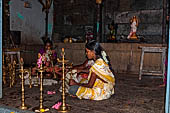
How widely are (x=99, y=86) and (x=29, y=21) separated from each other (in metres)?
7.25

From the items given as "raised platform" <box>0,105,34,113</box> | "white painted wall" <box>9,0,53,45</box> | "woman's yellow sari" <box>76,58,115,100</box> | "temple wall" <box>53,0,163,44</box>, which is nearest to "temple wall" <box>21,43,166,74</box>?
"temple wall" <box>53,0,163,44</box>

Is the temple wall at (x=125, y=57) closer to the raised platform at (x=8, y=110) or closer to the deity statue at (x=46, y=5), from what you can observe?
the deity statue at (x=46, y=5)

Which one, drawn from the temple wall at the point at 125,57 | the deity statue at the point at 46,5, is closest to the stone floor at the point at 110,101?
the temple wall at the point at 125,57

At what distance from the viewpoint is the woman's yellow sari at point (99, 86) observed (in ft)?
11.8

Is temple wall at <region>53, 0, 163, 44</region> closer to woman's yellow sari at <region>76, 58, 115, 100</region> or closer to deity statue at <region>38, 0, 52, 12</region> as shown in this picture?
deity statue at <region>38, 0, 52, 12</region>

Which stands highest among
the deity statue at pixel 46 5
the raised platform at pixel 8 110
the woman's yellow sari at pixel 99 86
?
the deity statue at pixel 46 5

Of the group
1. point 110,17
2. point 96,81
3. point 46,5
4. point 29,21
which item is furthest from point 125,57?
point 46,5

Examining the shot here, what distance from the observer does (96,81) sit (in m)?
3.78

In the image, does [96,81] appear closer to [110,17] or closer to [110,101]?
[110,101]

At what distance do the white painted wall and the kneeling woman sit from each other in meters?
6.23

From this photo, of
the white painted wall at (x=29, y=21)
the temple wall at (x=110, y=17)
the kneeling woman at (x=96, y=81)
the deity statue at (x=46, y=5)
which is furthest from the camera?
the deity statue at (x=46, y=5)

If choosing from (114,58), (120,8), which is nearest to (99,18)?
(120,8)

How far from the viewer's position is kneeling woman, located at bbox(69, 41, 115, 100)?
3559 mm

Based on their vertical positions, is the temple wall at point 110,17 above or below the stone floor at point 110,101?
above
